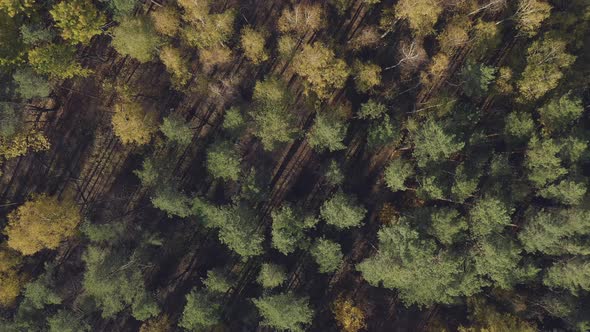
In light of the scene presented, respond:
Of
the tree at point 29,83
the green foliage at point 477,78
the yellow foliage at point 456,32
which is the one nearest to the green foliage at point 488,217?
the green foliage at point 477,78

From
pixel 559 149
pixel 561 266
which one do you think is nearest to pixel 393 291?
pixel 561 266

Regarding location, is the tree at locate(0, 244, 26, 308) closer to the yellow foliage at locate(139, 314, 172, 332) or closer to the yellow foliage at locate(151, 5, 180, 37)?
the yellow foliage at locate(139, 314, 172, 332)

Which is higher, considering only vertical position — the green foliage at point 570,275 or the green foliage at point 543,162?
the green foliage at point 543,162

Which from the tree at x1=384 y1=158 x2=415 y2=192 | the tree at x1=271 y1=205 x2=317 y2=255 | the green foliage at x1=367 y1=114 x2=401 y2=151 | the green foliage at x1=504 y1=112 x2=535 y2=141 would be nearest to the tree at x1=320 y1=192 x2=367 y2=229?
the tree at x1=271 y1=205 x2=317 y2=255

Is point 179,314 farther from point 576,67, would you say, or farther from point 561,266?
point 576,67

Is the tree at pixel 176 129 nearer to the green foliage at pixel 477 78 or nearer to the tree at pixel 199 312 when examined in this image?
the tree at pixel 199 312

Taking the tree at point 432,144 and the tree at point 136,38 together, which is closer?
the tree at point 432,144

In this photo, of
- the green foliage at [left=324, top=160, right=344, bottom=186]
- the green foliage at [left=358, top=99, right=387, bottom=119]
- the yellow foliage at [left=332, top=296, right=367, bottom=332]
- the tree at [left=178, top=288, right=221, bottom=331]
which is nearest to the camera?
the tree at [left=178, top=288, right=221, bottom=331]
